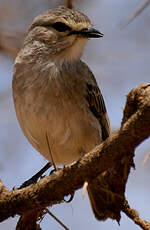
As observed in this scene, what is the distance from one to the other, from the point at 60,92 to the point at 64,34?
81 centimetres

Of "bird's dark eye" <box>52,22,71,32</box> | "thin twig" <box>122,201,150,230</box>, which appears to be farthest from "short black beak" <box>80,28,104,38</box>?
"thin twig" <box>122,201,150,230</box>

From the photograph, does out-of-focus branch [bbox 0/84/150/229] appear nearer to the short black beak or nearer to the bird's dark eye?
the short black beak

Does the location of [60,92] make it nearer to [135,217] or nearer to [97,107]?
[97,107]

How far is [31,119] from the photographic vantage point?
4.53 m

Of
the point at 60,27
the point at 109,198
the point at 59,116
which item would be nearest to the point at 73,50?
the point at 60,27

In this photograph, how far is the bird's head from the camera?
193 inches

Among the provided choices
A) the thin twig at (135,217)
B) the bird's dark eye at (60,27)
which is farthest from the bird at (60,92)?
the thin twig at (135,217)

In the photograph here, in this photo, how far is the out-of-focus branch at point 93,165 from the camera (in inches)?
89.8

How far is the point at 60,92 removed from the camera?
4.57 metres

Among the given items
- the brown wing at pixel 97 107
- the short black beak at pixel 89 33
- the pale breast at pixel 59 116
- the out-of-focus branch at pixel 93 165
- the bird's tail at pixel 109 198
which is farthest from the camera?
the brown wing at pixel 97 107

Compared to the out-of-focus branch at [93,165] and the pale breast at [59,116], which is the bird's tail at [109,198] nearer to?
the out-of-focus branch at [93,165]

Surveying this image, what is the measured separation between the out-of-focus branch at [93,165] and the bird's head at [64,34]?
6.91 ft

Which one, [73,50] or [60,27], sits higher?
[60,27]

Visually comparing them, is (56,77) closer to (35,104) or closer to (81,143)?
(35,104)
